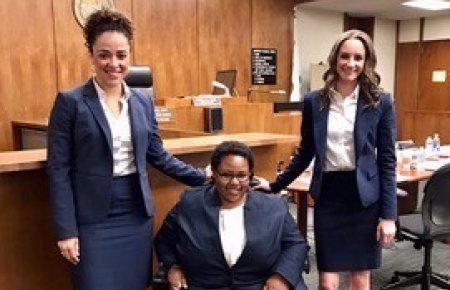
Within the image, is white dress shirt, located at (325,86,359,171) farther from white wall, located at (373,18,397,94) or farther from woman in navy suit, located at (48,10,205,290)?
white wall, located at (373,18,397,94)

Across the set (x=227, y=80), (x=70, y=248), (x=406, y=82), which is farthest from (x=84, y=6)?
(x=406, y=82)

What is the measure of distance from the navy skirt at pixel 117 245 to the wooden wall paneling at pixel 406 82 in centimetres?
755

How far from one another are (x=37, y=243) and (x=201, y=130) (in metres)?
2.80

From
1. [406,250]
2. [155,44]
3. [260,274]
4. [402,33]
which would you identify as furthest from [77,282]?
[402,33]

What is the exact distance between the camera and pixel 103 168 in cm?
153

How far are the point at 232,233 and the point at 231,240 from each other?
0.09ft

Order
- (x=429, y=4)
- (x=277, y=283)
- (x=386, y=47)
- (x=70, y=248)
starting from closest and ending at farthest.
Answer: (x=70, y=248) < (x=277, y=283) < (x=429, y=4) < (x=386, y=47)

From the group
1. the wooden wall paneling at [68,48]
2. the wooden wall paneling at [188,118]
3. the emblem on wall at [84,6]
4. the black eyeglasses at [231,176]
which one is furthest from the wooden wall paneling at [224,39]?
the black eyeglasses at [231,176]

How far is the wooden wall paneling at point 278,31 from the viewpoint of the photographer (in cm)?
684

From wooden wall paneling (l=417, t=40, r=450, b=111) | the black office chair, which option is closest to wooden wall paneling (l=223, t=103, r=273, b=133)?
the black office chair

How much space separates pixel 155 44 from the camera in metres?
5.84

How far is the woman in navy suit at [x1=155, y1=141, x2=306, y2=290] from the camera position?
1719 mm

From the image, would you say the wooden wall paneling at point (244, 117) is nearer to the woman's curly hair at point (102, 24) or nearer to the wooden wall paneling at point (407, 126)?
the woman's curly hair at point (102, 24)

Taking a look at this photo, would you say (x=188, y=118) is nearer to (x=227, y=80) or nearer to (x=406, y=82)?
(x=227, y=80)
